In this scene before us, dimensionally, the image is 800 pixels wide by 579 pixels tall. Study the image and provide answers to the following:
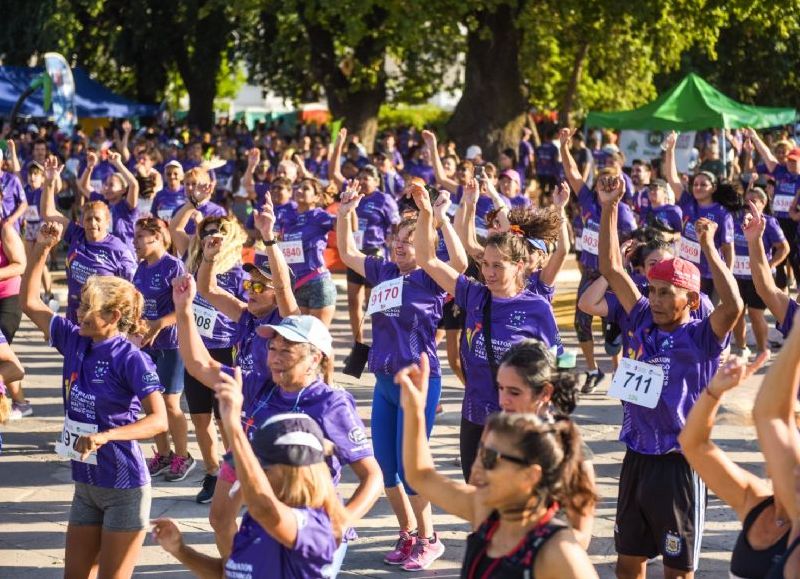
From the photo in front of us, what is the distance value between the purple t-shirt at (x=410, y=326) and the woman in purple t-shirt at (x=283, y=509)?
10.1 feet

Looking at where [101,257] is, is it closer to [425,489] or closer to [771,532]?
[425,489]

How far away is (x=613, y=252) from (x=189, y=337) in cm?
223

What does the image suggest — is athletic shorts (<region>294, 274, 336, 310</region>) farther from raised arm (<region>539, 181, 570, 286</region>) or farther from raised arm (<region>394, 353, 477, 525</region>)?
raised arm (<region>394, 353, 477, 525</region>)

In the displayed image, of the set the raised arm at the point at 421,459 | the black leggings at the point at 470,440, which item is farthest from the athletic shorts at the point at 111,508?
the raised arm at the point at 421,459

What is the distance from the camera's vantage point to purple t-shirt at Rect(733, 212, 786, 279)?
1221cm

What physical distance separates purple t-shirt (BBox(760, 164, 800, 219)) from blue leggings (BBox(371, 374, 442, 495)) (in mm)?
8927

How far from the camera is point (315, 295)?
11.0m

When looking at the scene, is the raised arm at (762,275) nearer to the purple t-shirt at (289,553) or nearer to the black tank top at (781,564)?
the black tank top at (781,564)

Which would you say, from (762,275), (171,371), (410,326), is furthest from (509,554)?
(171,371)

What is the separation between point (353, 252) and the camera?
7.76m

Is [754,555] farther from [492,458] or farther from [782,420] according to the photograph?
[492,458]

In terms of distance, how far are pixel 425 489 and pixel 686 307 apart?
2.15 metres

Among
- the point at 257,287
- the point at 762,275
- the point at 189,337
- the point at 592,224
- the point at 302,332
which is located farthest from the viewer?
the point at 592,224

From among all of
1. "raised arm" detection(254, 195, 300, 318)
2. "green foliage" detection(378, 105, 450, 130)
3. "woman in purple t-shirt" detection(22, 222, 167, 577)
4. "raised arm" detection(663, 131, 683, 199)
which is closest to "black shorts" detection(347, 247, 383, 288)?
"raised arm" detection(663, 131, 683, 199)
